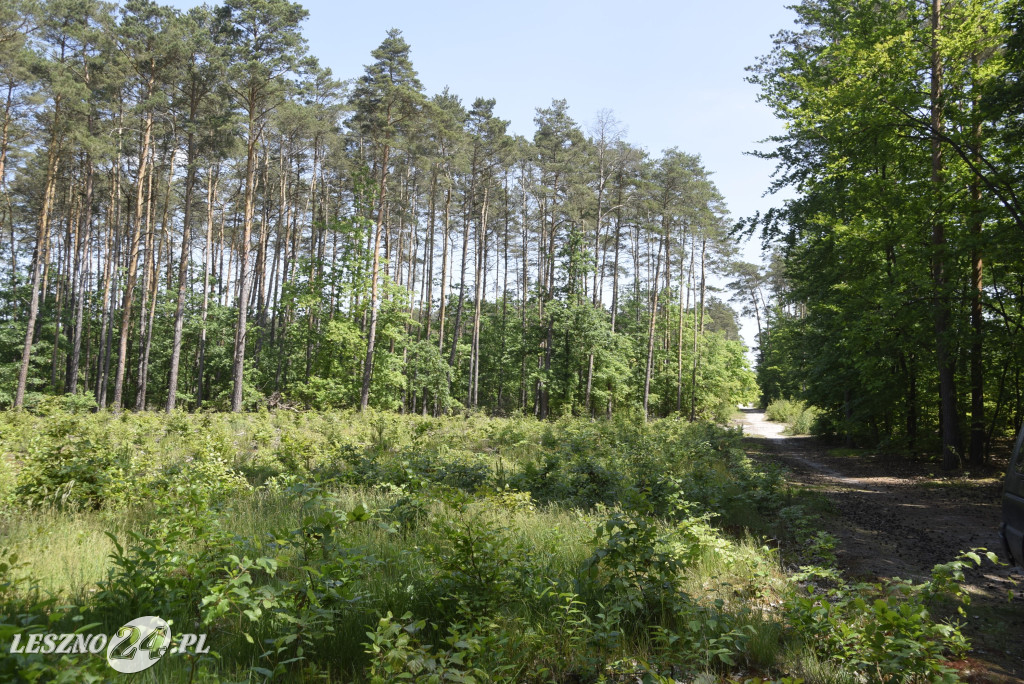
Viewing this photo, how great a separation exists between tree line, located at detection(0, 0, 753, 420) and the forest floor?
17.1 metres

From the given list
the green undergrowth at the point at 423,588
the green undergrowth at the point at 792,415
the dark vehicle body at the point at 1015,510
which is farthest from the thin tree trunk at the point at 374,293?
the green undergrowth at the point at 792,415

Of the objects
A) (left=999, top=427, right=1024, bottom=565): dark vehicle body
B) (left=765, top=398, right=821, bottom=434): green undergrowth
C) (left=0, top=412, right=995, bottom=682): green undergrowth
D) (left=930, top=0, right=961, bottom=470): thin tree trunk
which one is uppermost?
(left=930, top=0, right=961, bottom=470): thin tree trunk

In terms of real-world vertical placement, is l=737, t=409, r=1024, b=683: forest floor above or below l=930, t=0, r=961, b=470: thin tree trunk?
below

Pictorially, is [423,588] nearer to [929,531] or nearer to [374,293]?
[929,531]

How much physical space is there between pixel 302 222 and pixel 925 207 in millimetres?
36642

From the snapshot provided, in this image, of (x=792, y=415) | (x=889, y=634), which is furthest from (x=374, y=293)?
(x=792, y=415)

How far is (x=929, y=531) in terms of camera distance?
8.16 m

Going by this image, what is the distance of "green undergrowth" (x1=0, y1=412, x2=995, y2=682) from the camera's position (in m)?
3.23

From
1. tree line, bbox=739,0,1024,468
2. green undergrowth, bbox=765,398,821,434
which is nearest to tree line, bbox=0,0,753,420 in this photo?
green undergrowth, bbox=765,398,821,434

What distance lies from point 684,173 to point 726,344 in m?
26.0

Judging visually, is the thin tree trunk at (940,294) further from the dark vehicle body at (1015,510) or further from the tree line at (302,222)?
the tree line at (302,222)

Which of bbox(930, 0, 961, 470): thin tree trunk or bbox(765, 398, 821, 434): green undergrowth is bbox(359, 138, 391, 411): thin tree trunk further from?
bbox(765, 398, 821, 434): green undergrowth

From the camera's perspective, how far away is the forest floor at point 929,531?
14.8 ft

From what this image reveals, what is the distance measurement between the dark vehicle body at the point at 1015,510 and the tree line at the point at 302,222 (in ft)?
70.6
